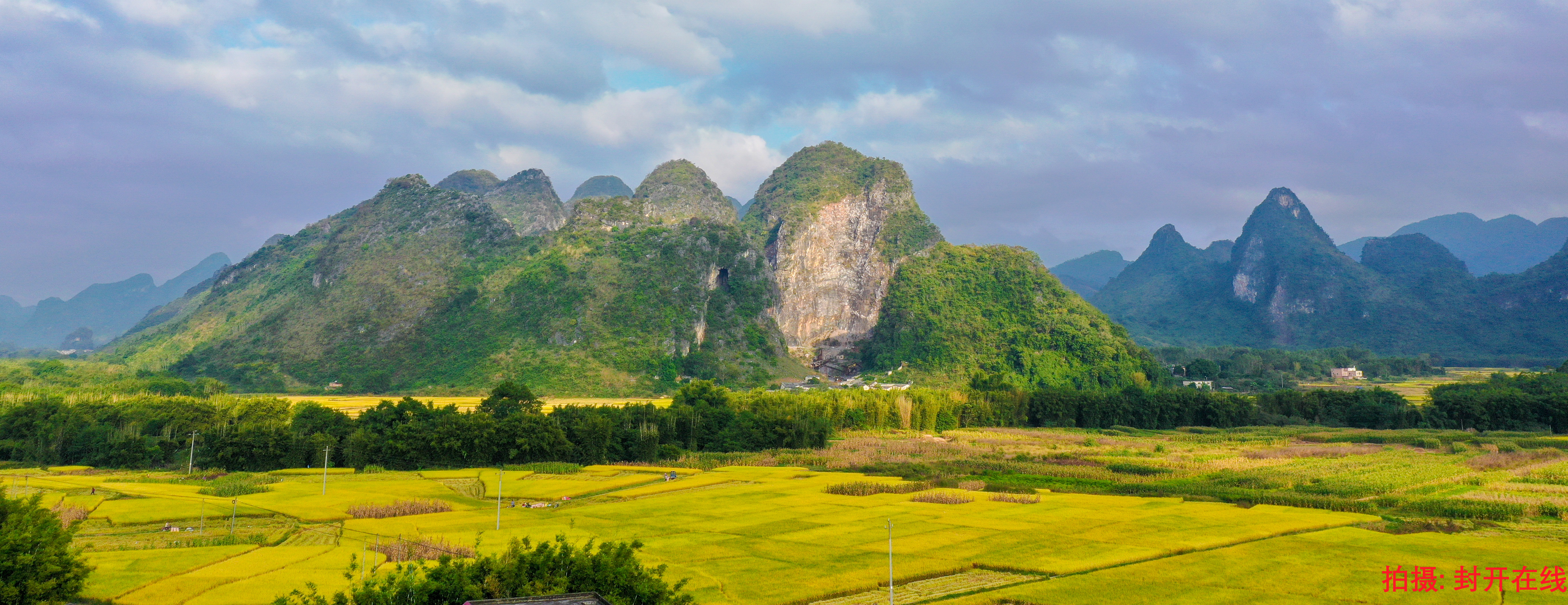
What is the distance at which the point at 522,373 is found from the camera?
104 metres

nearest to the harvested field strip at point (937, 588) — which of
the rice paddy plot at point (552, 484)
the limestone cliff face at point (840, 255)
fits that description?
the rice paddy plot at point (552, 484)

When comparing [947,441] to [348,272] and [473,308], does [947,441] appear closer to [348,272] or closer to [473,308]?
[473,308]

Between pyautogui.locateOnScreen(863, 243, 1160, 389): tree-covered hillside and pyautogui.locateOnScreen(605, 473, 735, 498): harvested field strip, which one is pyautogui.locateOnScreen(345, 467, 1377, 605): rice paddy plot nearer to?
pyautogui.locateOnScreen(605, 473, 735, 498): harvested field strip

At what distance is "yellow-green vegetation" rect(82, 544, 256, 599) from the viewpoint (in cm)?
1947

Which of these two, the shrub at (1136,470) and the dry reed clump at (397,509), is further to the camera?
the shrub at (1136,470)

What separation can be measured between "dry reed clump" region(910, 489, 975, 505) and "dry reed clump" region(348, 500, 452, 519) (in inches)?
787

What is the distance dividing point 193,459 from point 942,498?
46.1 m

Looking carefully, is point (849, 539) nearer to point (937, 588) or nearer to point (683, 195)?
point (937, 588)

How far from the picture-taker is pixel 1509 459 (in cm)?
4691

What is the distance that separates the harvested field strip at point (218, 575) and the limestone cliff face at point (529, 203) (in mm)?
151698

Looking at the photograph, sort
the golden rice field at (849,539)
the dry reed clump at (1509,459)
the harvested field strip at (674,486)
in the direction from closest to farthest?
1. the golden rice field at (849,539)
2. the harvested field strip at (674,486)
3. the dry reed clump at (1509,459)

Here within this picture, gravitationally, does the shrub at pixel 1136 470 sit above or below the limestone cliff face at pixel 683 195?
below

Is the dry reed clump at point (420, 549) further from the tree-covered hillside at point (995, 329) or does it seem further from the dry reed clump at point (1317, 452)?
the tree-covered hillside at point (995, 329)

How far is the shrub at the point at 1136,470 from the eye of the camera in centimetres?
4632
